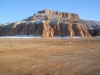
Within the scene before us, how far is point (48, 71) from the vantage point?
28.6 ft

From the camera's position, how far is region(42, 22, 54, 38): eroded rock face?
86.0 m

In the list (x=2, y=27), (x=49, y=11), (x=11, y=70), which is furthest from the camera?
(x=49, y=11)

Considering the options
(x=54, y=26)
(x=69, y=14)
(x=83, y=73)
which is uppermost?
(x=69, y=14)

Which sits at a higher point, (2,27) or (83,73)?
(2,27)

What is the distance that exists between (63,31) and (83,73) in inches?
3389

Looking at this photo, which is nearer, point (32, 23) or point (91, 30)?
point (32, 23)

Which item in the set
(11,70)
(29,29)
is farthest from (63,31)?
(11,70)

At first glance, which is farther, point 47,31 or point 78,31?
point 78,31

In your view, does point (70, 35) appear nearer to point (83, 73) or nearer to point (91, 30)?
point (91, 30)

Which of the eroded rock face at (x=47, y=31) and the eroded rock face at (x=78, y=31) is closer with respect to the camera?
the eroded rock face at (x=47, y=31)

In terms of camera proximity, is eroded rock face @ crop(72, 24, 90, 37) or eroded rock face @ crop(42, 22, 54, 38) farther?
eroded rock face @ crop(72, 24, 90, 37)

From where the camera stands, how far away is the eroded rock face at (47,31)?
282 feet

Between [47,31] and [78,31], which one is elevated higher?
[47,31]

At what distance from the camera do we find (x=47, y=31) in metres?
87.8
